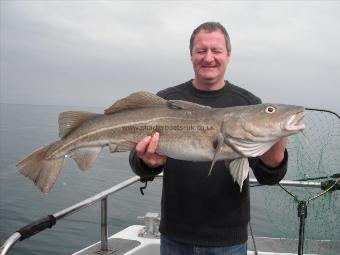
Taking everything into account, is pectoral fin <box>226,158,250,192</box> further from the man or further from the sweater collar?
the sweater collar

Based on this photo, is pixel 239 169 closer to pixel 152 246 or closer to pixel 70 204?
pixel 152 246

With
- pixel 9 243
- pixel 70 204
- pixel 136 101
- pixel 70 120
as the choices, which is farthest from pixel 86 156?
pixel 70 204

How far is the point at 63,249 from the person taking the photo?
49.8 ft

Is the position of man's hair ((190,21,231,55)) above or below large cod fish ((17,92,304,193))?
above

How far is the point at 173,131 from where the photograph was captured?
372 centimetres

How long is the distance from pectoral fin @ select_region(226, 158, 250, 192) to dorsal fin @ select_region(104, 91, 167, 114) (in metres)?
0.95

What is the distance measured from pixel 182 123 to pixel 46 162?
155 cm

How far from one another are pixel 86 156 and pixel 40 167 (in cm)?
50

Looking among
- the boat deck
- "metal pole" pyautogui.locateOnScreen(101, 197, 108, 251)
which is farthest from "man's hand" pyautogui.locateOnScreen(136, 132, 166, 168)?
the boat deck

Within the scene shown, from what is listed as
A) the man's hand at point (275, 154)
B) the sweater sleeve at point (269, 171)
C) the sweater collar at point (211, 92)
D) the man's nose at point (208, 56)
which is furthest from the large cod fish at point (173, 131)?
the man's nose at point (208, 56)

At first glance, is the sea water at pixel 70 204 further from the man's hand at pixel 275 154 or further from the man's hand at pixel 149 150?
the man's hand at pixel 149 150

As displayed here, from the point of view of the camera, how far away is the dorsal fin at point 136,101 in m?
3.91

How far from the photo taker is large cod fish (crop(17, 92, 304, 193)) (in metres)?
3.46

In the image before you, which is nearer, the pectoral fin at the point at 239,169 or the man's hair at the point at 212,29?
the pectoral fin at the point at 239,169
